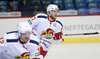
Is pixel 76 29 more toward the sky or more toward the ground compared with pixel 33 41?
more toward the ground

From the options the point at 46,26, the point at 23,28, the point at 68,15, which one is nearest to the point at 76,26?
the point at 68,15

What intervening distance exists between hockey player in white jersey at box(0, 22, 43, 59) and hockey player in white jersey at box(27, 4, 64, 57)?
1.28m

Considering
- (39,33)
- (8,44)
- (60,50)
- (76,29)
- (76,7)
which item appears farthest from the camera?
(76,7)

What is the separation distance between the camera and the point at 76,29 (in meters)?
8.70

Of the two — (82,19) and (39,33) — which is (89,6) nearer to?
(82,19)

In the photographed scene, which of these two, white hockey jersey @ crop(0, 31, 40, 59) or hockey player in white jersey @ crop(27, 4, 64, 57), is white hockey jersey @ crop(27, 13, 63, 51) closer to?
hockey player in white jersey @ crop(27, 4, 64, 57)

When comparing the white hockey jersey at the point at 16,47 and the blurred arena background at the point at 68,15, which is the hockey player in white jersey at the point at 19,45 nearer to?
the white hockey jersey at the point at 16,47

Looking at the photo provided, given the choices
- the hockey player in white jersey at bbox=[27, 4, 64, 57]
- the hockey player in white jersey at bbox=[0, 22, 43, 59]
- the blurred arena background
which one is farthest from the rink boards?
the hockey player in white jersey at bbox=[0, 22, 43, 59]

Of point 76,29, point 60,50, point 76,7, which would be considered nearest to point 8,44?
point 60,50

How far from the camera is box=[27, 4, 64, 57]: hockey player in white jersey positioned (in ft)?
14.5

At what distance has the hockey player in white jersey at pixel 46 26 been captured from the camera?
4.42 meters

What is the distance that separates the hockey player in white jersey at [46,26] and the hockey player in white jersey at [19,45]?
1.28m

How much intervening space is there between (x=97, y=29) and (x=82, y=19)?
1.99 ft

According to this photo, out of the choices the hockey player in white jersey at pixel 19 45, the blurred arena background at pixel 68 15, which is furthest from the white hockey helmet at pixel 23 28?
the blurred arena background at pixel 68 15
